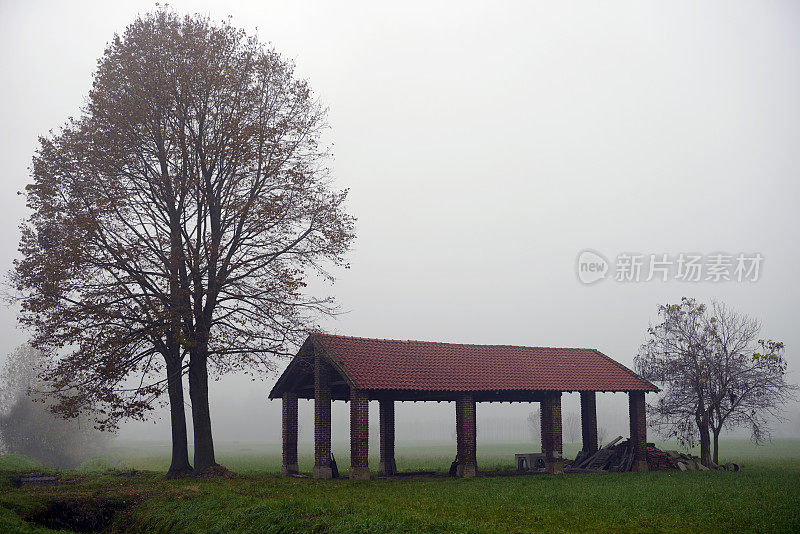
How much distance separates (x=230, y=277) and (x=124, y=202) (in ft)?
17.1

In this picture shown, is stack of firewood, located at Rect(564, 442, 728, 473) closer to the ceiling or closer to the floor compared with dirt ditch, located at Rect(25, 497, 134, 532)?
closer to the floor

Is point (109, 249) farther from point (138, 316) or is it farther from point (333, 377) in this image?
point (333, 377)

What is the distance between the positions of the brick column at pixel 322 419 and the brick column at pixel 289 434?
3225 mm

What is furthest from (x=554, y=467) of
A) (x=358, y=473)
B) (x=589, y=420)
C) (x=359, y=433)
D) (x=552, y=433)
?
(x=359, y=433)

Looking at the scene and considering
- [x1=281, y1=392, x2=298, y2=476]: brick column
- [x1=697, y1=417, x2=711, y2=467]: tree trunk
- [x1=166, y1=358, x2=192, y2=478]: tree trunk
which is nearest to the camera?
[x1=166, y1=358, x2=192, y2=478]: tree trunk

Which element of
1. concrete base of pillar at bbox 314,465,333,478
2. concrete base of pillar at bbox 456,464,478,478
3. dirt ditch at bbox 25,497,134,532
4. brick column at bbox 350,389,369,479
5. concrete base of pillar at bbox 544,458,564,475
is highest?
brick column at bbox 350,389,369,479

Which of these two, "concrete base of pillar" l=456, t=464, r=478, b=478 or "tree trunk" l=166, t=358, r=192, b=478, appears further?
"concrete base of pillar" l=456, t=464, r=478, b=478

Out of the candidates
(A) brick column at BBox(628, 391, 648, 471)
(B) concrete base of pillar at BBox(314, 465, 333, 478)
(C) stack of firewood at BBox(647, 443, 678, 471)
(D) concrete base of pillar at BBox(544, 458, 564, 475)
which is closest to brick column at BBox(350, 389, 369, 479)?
(B) concrete base of pillar at BBox(314, 465, 333, 478)

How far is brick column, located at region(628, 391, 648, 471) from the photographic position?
1324 inches

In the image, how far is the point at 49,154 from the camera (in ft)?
87.9

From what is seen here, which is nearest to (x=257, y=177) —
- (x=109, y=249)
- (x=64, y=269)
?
(x=109, y=249)

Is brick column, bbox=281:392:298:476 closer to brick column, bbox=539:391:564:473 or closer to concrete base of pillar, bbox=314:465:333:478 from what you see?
concrete base of pillar, bbox=314:465:333:478

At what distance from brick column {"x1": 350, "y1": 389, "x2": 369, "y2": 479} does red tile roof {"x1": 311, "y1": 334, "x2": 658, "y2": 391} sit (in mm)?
643

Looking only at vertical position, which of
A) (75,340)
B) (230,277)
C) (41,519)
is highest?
(230,277)
